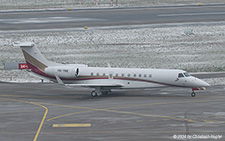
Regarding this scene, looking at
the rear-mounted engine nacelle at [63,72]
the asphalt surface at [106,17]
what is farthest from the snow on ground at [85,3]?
the rear-mounted engine nacelle at [63,72]

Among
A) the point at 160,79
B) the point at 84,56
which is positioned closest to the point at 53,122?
the point at 160,79

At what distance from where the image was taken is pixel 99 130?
119 ft

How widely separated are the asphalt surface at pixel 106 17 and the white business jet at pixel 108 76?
34.9 meters

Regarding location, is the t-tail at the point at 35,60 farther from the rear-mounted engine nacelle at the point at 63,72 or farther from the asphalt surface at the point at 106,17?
the asphalt surface at the point at 106,17

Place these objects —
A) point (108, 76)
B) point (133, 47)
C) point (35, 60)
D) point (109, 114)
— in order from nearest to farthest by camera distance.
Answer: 1. point (109, 114)
2. point (108, 76)
3. point (35, 60)
4. point (133, 47)

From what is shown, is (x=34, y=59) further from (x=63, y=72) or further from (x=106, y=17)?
(x=106, y=17)

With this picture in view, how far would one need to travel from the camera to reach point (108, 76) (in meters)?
50.5

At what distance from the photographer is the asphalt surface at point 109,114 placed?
35281 mm

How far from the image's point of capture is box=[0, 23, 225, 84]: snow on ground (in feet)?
219

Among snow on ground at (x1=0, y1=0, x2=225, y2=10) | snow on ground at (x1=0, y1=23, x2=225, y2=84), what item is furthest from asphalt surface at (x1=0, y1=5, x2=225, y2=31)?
snow on ground at (x1=0, y1=0, x2=225, y2=10)

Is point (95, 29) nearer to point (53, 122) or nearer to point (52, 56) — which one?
point (52, 56)

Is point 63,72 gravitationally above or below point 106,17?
below

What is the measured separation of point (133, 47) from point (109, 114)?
114ft

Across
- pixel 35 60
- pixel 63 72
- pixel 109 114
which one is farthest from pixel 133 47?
pixel 109 114
